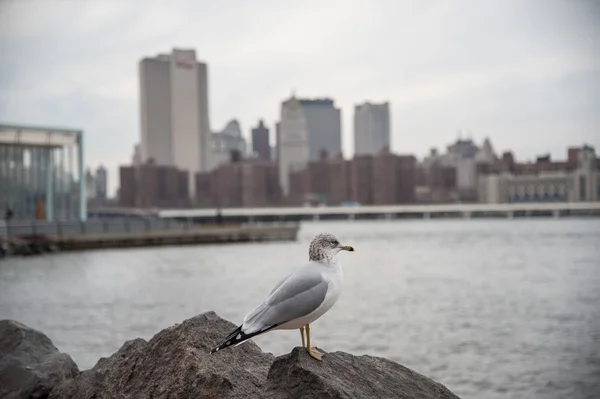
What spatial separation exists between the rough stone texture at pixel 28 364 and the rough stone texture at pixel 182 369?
0.44 m

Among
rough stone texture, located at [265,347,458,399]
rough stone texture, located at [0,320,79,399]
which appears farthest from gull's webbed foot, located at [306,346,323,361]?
rough stone texture, located at [0,320,79,399]

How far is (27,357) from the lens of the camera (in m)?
6.22

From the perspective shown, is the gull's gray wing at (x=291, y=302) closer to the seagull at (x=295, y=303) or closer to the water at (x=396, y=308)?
the seagull at (x=295, y=303)

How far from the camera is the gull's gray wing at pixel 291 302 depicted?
4188mm

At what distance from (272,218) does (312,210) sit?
11392 millimetres

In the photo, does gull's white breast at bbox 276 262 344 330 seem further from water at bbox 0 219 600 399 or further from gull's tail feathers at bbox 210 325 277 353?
water at bbox 0 219 600 399

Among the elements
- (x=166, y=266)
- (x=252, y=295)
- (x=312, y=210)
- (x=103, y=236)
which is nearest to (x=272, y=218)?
(x=312, y=210)

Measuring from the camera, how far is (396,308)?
2412 centimetres

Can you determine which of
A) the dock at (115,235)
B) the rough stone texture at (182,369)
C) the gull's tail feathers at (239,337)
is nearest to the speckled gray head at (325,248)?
the gull's tail feathers at (239,337)

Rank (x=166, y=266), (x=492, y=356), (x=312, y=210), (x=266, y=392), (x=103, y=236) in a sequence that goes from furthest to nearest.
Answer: (x=312, y=210) < (x=103, y=236) < (x=166, y=266) < (x=492, y=356) < (x=266, y=392)

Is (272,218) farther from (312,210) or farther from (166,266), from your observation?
(166,266)

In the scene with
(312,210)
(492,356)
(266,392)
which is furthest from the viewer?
(312,210)

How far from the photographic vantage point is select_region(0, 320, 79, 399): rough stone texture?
5977mm

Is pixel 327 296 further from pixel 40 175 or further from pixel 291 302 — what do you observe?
pixel 40 175
